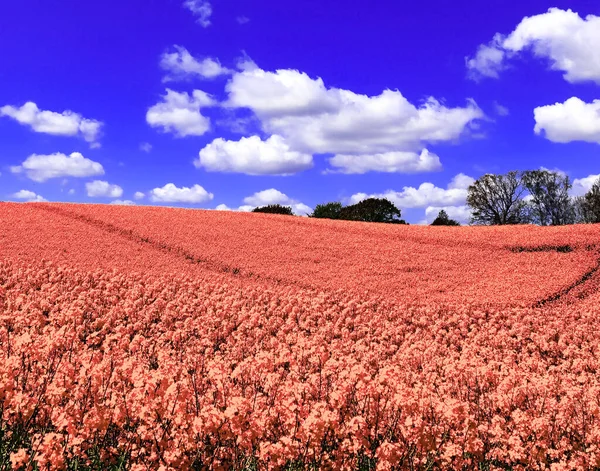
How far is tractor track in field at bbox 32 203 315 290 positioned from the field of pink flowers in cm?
9

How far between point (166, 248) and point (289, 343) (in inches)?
362

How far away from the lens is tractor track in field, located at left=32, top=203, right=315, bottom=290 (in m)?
16.8

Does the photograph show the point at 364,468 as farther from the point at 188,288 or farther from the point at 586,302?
the point at 586,302

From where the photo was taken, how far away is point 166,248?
19.9m

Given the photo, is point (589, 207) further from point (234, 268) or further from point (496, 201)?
point (234, 268)

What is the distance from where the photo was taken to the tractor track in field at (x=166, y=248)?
16.8m

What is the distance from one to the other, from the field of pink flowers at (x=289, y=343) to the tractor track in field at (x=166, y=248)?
0.30ft

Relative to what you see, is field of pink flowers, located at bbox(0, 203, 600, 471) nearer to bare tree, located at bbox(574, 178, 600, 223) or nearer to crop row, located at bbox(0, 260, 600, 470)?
crop row, located at bbox(0, 260, 600, 470)

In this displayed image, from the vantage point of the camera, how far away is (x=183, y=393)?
5254 mm

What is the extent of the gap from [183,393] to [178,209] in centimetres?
2311

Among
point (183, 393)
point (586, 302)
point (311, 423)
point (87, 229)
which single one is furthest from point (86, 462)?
point (87, 229)

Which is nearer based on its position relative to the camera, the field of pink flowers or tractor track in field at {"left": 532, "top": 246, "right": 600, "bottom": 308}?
the field of pink flowers

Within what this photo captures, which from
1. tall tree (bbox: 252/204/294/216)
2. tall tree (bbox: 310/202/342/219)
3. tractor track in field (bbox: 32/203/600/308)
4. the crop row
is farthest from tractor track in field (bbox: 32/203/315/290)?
tall tree (bbox: 310/202/342/219)

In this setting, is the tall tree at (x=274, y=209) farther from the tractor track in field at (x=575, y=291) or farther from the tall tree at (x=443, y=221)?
the tractor track in field at (x=575, y=291)
